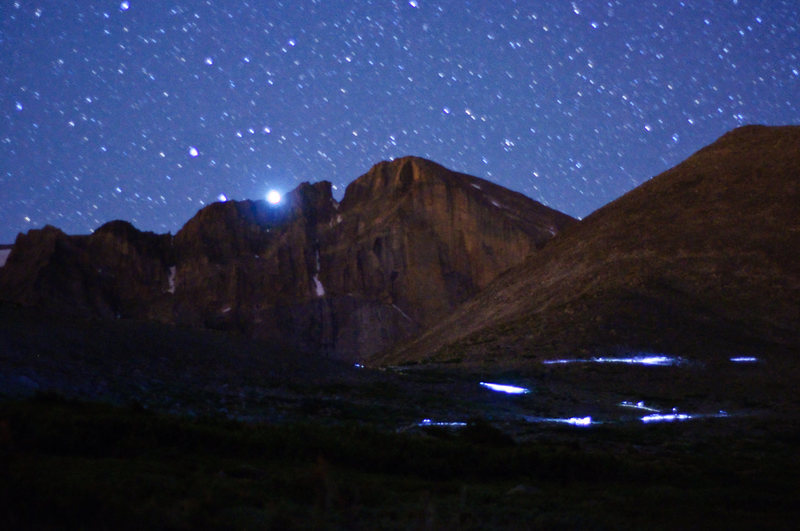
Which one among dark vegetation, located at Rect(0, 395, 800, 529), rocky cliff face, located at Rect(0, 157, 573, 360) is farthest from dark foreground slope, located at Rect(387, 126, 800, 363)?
rocky cliff face, located at Rect(0, 157, 573, 360)

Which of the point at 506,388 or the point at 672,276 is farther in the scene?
the point at 672,276

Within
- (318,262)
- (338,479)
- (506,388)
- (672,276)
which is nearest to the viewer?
(338,479)

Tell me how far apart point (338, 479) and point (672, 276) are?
47982mm

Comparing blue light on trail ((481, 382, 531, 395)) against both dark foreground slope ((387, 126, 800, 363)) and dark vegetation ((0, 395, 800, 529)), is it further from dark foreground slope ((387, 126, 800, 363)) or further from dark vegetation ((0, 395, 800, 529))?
dark vegetation ((0, 395, 800, 529))

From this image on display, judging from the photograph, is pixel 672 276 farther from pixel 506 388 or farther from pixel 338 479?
pixel 338 479

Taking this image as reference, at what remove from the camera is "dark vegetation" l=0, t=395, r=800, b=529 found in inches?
292

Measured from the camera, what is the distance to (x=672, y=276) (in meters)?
54.8

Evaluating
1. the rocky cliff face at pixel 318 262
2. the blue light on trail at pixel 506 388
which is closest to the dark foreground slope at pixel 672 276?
the blue light on trail at pixel 506 388

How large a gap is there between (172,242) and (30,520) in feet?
440

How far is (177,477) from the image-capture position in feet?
32.6

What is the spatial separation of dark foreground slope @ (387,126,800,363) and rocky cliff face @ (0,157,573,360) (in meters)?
34.4

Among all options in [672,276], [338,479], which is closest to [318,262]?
[672,276]

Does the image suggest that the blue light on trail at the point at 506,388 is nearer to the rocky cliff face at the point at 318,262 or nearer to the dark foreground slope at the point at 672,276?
the dark foreground slope at the point at 672,276

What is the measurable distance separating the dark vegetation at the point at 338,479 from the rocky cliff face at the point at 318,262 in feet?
300
